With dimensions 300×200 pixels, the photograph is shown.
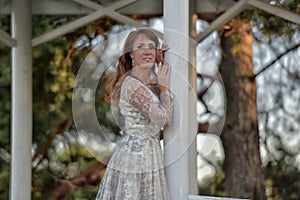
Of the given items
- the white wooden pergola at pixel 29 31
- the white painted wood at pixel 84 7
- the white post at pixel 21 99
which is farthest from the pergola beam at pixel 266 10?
the white post at pixel 21 99

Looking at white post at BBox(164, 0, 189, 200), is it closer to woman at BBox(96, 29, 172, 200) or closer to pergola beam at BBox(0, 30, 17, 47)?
woman at BBox(96, 29, 172, 200)

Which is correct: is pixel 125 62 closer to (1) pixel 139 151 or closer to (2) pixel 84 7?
(1) pixel 139 151

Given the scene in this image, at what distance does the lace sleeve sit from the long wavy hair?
10 cm

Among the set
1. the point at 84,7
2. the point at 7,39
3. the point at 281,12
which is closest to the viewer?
the point at 281,12

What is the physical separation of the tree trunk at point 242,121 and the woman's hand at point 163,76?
3.70 metres

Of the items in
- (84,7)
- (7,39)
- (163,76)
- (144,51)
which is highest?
(84,7)

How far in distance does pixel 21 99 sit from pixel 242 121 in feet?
8.78

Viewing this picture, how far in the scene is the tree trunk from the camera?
6359mm

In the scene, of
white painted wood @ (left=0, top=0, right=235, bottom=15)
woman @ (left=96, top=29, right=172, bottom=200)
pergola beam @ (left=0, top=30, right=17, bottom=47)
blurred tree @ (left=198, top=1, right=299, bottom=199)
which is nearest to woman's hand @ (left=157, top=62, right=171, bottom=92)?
woman @ (left=96, top=29, right=172, bottom=200)

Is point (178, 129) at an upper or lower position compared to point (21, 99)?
lower

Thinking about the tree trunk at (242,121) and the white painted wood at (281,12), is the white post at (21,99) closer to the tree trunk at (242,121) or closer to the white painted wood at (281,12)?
the white painted wood at (281,12)

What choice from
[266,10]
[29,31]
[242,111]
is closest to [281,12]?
[266,10]

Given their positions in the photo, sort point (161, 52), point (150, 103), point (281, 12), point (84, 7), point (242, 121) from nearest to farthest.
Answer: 1. point (150, 103)
2. point (161, 52)
3. point (281, 12)
4. point (84, 7)
5. point (242, 121)

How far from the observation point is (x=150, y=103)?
2627 mm
